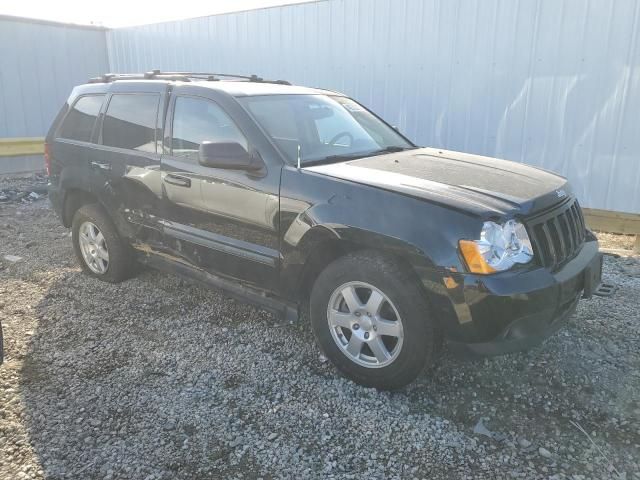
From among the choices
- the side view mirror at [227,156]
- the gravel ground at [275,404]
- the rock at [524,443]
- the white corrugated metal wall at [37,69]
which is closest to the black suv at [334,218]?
the side view mirror at [227,156]

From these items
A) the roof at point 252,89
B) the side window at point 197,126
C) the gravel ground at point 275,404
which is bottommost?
the gravel ground at point 275,404

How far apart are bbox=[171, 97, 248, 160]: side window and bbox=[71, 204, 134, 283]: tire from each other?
1.14 meters

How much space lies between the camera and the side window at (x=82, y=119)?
178 inches

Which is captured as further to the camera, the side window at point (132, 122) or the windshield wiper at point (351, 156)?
the side window at point (132, 122)

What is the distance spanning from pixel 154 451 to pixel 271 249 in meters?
1.34

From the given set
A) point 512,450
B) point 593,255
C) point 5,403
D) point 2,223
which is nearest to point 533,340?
point 512,450

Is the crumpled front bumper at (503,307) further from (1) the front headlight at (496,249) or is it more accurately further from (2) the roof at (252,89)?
(2) the roof at (252,89)

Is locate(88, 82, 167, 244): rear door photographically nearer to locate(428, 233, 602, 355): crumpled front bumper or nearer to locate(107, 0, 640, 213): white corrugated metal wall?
locate(428, 233, 602, 355): crumpled front bumper

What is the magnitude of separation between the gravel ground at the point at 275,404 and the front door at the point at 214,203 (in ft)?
1.97

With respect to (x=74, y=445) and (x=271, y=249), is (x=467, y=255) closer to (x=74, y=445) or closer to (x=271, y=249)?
(x=271, y=249)

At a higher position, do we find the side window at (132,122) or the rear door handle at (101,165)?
the side window at (132,122)

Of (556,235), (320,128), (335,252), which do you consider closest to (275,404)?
(335,252)

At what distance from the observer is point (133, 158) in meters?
4.05

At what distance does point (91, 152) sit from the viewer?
14.5ft
